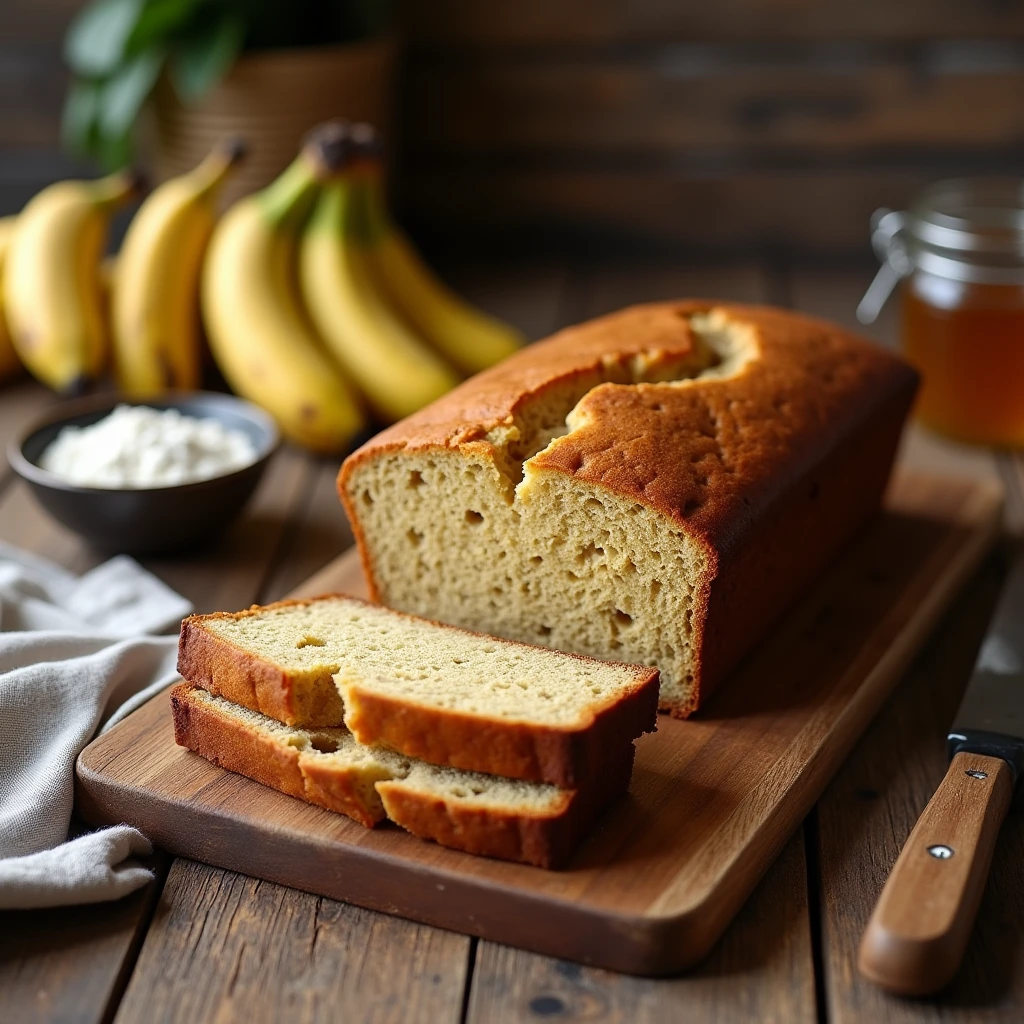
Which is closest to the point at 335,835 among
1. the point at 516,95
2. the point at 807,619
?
the point at 807,619

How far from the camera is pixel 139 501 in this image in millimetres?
2520

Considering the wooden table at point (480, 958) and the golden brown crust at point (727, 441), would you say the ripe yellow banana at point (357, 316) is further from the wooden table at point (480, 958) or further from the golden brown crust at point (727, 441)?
the wooden table at point (480, 958)

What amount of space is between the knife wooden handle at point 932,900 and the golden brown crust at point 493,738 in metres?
0.38

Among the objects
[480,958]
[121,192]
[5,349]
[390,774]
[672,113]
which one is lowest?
[5,349]

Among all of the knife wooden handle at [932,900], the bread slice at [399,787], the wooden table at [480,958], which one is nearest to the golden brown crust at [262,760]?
the bread slice at [399,787]

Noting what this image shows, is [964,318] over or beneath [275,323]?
over

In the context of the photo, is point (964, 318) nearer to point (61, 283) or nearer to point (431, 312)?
point (431, 312)

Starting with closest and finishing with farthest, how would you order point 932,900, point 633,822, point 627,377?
point 932,900
point 633,822
point 627,377

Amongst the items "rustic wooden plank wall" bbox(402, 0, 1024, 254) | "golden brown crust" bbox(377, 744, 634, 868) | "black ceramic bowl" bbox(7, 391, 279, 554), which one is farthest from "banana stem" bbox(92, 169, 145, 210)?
"golden brown crust" bbox(377, 744, 634, 868)

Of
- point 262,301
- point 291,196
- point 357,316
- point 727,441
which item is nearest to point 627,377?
point 727,441

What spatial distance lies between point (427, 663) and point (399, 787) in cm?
25

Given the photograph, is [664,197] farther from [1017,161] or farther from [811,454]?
[811,454]

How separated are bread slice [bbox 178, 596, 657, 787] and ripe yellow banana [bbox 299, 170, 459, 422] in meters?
1.10

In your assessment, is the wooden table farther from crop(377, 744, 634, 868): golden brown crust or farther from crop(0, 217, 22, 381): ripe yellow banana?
crop(0, 217, 22, 381): ripe yellow banana
